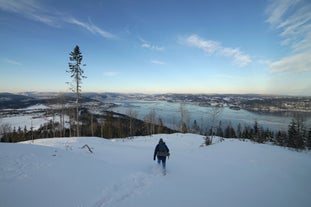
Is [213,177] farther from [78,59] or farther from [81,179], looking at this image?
[78,59]

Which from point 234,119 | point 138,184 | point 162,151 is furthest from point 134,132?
point 234,119

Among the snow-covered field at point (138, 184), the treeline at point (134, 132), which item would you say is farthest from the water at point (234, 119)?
the snow-covered field at point (138, 184)

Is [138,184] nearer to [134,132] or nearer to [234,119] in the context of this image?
[134,132]

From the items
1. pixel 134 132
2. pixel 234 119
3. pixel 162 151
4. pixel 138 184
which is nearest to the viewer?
pixel 138 184

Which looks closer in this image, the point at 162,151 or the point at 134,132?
the point at 162,151

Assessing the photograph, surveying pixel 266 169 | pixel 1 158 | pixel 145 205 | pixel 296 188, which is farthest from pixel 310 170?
pixel 1 158

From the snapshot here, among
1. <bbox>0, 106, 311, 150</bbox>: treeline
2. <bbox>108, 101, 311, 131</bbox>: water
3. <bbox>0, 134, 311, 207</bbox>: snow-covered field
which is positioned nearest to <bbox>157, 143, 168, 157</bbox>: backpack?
<bbox>0, 134, 311, 207</bbox>: snow-covered field

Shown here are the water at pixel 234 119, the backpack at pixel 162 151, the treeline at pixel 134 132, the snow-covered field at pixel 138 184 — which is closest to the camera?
the snow-covered field at pixel 138 184

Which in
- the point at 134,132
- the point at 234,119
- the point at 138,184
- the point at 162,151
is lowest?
the point at 134,132

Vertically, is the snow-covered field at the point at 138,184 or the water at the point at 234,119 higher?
the snow-covered field at the point at 138,184

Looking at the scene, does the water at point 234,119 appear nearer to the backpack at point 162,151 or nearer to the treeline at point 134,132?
the treeline at point 134,132

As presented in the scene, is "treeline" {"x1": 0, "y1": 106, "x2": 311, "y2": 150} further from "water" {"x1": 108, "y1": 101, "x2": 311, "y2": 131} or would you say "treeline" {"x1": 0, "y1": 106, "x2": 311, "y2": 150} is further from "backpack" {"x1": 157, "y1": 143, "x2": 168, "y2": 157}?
"backpack" {"x1": 157, "y1": 143, "x2": 168, "y2": 157}

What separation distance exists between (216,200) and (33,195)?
15.2 feet

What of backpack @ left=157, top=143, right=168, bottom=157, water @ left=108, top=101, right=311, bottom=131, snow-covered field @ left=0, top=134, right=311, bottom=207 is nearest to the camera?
snow-covered field @ left=0, top=134, right=311, bottom=207
